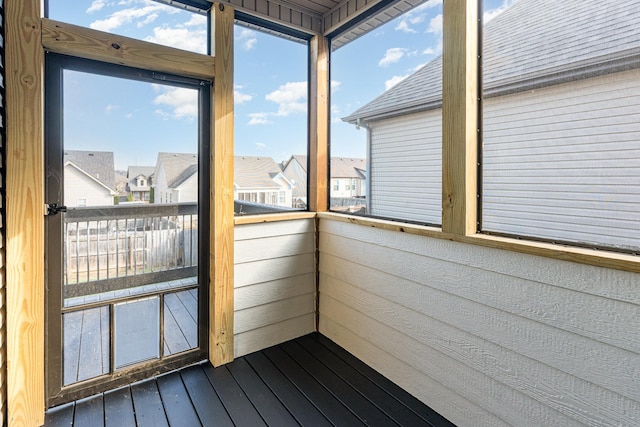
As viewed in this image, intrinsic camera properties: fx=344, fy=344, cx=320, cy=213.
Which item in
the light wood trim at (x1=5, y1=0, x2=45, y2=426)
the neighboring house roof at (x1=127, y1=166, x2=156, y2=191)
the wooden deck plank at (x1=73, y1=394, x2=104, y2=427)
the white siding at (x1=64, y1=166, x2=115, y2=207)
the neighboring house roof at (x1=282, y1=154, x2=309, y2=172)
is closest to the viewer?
the light wood trim at (x1=5, y1=0, x2=45, y2=426)

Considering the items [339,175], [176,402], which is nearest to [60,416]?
[176,402]

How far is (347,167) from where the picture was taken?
99.8 inches

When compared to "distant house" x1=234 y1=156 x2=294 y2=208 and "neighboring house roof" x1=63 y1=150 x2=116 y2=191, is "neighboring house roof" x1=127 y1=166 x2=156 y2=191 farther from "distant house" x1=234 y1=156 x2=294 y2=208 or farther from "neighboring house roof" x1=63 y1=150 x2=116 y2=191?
"distant house" x1=234 y1=156 x2=294 y2=208

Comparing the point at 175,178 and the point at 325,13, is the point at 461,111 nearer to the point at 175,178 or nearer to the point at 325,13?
the point at 325,13

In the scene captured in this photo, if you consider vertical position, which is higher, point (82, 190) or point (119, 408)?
point (82, 190)

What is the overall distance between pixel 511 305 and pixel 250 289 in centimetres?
163

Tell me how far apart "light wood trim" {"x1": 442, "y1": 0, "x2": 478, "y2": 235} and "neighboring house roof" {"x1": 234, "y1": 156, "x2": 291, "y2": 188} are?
1.28 meters

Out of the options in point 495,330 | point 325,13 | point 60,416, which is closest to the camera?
point 495,330

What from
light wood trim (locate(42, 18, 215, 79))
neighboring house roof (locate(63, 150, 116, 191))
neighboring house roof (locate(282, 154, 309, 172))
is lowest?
neighboring house roof (locate(63, 150, 116, 191))

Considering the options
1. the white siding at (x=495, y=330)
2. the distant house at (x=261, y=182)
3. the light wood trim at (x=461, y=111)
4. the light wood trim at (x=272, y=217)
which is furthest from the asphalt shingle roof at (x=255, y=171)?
the light wood trim at (x=461, y=111)

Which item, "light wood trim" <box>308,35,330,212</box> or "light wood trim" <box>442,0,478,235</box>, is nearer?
"light wood trim" <box>442,0,478,235</box>

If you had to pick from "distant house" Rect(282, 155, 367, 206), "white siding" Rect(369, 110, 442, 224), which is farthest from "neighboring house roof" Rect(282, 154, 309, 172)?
"white siding" Rect(369, 110, 442, 224)

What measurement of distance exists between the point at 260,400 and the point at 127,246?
1183 mm

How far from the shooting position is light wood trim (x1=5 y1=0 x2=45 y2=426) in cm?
160
